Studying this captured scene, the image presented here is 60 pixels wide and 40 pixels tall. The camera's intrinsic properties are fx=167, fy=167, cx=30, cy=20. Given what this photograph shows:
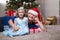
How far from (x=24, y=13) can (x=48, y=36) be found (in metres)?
0.36

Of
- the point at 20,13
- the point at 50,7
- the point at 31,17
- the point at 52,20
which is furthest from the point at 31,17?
the point at 50,7

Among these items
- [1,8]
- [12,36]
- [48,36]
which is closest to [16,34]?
[12,36]

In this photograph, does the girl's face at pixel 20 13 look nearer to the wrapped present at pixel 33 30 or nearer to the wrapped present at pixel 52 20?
the wrapped present at pixel 33 30

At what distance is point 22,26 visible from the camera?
1.78 meters

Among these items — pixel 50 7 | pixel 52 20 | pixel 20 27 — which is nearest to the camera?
pixel 20 27

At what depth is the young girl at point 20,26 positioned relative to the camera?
1766 mm

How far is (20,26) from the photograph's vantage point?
1.78 meters

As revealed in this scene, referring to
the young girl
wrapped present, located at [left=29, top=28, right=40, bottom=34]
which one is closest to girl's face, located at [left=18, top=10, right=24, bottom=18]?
the young girl

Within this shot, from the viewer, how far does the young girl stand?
5.79 ft

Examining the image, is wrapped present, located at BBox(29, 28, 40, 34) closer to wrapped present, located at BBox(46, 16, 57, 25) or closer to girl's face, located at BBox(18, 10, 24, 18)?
girl's face, located at BBox(18, 10, 24, 18)

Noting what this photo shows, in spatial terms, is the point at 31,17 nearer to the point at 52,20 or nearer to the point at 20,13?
the point at 20,13

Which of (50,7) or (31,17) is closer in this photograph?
(31,17)

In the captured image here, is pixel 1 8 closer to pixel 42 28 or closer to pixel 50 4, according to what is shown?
pixel 50 4

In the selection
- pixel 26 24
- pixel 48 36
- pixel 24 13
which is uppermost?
pixel 24 13
